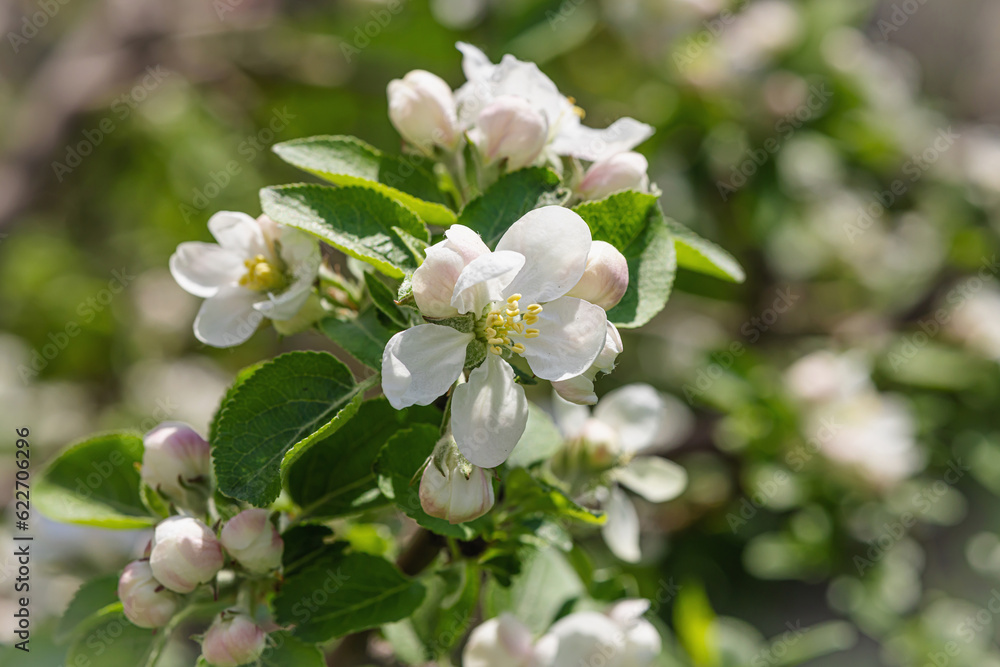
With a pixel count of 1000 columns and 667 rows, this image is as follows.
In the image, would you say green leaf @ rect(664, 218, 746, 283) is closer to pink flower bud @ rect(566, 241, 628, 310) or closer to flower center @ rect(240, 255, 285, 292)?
pink flower bud @ rect(566, 241, 628, 310)

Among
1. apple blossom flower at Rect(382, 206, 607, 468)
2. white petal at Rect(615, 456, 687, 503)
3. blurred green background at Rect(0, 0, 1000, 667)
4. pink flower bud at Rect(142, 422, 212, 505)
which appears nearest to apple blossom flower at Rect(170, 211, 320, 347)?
pink flower bud at Rect(142, 422, 212, 505)

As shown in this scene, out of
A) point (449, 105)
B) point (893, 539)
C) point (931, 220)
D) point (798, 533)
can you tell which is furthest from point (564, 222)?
point (931, 220)

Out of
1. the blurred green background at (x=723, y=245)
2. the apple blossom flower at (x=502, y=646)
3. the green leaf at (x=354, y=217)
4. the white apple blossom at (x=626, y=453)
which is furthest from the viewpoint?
the blurred green background at (x=723, y=245)

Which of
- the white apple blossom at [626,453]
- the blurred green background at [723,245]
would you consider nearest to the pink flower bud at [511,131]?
the white apple blossom at [626,453]

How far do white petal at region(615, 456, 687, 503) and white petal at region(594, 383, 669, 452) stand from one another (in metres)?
0.03

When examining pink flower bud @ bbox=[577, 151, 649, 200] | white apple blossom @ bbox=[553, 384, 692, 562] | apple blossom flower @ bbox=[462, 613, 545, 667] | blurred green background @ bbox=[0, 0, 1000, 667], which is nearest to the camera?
pink flower bud @ bbox=[577, 151, 649, 200]

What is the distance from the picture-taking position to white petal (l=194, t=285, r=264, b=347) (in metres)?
0.86

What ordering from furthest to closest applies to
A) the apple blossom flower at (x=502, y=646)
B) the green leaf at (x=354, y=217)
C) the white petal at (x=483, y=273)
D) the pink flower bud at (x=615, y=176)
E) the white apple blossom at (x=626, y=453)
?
the white apple blossom at (x=626, y=453)
the apple blossom flower at (x=502, y=646)
the pink flower bud at (x=615, y=176)
the green leaf at (x=354, y=217)
the white petal at (x=483, y=273)

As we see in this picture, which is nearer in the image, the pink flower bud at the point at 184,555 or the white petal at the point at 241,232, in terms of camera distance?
the pink flower bud at the point at 184,555

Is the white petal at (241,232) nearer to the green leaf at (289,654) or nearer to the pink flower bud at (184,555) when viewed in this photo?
the pink flower bud at (184,555)

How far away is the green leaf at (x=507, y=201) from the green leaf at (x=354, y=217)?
0.18ft

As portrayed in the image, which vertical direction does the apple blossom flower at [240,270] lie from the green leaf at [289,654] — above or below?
above

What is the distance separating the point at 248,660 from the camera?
776 millimetres

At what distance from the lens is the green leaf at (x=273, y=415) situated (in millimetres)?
742
